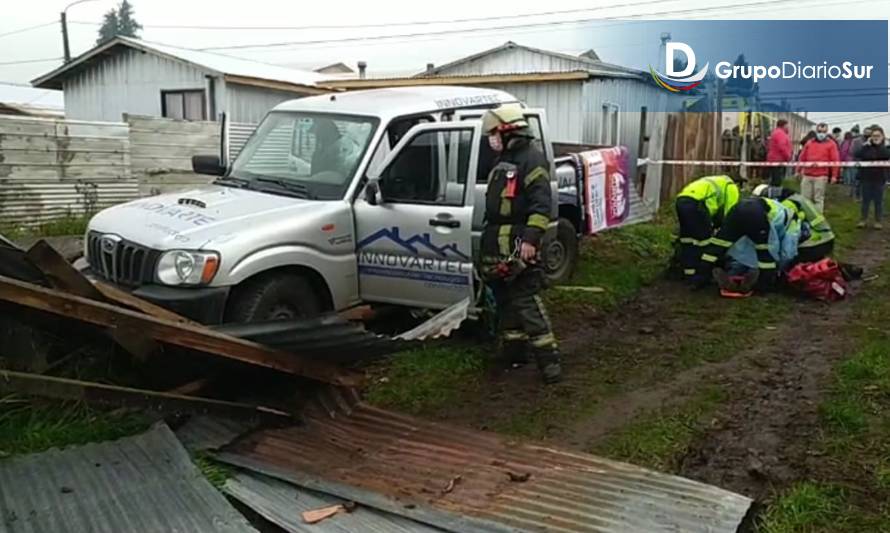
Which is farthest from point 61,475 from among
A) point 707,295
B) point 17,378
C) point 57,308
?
point 707,295

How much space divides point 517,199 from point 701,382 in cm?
172

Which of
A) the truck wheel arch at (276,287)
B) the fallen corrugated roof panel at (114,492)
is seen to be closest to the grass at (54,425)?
the fallen corrugated roof panel at (114,492)

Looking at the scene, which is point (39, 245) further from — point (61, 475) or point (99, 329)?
point (61, 475)

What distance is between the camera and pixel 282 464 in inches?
154

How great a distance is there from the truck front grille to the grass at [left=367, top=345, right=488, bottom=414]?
1590 mm

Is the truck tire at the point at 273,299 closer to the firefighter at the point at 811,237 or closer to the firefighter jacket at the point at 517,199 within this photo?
the firefighter jacket at the point at 517,199

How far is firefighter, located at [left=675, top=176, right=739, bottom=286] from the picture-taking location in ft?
25.6

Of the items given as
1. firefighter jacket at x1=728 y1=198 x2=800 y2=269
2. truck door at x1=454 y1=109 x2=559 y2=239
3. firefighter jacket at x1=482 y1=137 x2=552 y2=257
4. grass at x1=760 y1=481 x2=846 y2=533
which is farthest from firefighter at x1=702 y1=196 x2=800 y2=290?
grass at x1=760 y1=481 x2=846 y2=533

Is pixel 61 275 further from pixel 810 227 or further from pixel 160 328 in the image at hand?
pixel 810 227

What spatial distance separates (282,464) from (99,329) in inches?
45.5

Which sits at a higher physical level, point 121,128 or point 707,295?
point 121,128

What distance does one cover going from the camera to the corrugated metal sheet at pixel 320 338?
4359 mm

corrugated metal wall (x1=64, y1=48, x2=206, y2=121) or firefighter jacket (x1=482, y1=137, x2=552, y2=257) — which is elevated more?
corrugated metal wall (x1=64, y1=48, x2=206, y2=121)

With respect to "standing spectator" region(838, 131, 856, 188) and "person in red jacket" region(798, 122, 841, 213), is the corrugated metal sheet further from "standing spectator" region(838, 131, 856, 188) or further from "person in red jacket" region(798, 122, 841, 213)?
"standing spectator" region(838, 131, 856, 188)
